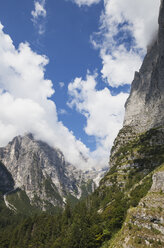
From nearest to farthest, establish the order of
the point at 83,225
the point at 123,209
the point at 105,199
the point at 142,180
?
the point at 123,209
the point at 83,225
the point at 142,180
the point at 105,199

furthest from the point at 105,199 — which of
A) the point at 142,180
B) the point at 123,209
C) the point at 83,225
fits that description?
the point at 123,209

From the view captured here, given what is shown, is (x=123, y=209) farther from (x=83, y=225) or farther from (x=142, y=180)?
(x=142, y=180)

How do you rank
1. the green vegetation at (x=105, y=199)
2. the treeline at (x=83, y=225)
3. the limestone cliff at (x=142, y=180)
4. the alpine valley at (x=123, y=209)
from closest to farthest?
the limestone cliff at (x=142, y=180) < the alpine valley at (x=123, y=209) < the treeline at (x=83, y=225) < the green vegetation at (x=105, y=199)

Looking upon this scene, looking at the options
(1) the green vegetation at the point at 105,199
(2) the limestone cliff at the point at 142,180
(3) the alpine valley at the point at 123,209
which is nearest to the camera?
(2) the limestone cliff at the point at 142,180

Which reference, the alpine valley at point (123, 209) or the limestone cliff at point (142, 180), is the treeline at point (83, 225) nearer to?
the alpine valley at point (123, 209)

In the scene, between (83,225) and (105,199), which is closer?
(83,225)

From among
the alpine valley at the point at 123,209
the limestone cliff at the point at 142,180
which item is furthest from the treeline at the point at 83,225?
the limestone cliff at the point at 142,180

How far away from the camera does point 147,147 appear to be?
482 ft

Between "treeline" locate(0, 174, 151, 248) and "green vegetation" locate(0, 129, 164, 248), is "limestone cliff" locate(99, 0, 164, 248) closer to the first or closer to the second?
"green vegetation" locate(0, 129, 164, 248)

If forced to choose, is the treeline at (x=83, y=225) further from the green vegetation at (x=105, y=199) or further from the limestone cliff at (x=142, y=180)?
the limestone cliff at (x=142, y=180)

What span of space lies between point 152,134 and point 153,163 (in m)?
41.5

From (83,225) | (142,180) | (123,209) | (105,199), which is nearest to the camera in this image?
(123,209)

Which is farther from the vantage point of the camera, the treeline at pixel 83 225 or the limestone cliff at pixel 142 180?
the treeline at pixel 83 225

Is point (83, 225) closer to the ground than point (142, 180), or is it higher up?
closer to the ground
